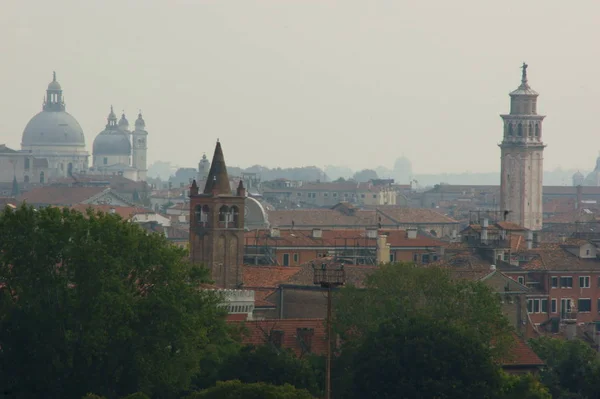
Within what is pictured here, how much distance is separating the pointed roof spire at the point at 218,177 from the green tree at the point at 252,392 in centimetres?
3147

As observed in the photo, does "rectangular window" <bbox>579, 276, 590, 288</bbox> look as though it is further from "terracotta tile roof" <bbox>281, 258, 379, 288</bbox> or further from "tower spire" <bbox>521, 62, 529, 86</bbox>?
"tower spire" <bbox>521, 62, 529, 86</bbox>

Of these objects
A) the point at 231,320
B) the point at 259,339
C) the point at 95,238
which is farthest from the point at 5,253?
the point at 231,320

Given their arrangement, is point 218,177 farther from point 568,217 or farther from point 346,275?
point 568,217

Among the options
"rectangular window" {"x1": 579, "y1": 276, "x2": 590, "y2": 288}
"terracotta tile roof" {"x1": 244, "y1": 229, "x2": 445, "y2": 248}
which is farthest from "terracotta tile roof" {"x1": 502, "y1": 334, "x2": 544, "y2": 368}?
"terracotta tile roof" {"x1": 244, "y1": 229, "x2": 445, "y2": 248}

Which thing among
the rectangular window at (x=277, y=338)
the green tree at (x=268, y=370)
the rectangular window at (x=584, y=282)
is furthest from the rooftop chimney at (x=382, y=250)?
the green tree at (x=268, y=370)

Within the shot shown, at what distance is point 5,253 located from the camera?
51.0m

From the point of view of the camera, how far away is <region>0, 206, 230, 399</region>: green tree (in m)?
48.5

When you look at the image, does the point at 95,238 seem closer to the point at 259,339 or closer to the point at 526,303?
the point at 259,339

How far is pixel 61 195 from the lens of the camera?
572 ft

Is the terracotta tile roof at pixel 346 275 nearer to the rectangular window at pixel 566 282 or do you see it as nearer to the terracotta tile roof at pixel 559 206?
the rectangular window at pixel 566 282

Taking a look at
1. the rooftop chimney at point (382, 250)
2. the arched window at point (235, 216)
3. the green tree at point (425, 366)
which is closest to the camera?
the green tree at point (425, 366)

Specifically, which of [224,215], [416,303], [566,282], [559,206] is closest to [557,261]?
[566,282]

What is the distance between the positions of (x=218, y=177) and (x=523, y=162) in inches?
1971

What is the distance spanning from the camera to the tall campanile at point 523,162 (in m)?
123
